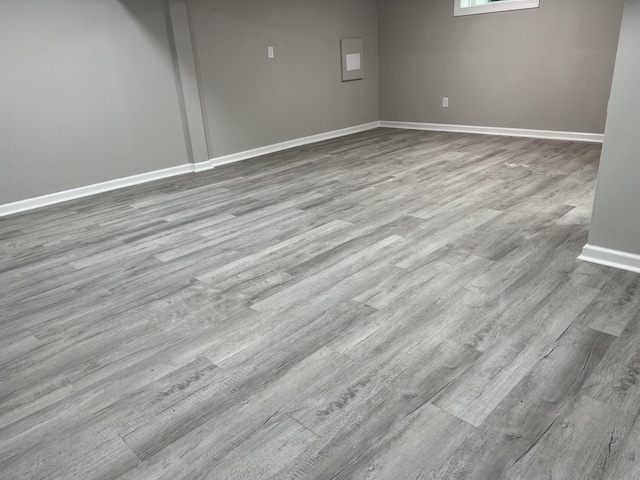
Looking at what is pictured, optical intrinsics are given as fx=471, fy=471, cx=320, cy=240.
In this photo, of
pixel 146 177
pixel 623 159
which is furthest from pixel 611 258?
pixel 146 177

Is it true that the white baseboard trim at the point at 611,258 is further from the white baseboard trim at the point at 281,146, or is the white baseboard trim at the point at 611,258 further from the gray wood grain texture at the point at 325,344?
the white baseboard trim at the point at 281,146

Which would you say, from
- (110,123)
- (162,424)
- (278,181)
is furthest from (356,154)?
(162,424)

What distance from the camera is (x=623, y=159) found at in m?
2.34

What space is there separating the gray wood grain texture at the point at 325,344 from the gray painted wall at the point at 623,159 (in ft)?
0.70

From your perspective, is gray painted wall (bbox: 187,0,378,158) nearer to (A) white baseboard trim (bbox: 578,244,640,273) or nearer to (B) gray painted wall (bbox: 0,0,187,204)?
(B) gray painted wall (bbox: 0,0,187,204)

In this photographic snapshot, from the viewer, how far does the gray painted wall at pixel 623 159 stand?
2156 mm

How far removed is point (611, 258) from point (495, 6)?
428 centimetres

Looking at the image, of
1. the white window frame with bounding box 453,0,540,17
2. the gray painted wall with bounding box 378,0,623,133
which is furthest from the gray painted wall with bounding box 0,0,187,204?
the white window frame with bounding box 453,0,540,17

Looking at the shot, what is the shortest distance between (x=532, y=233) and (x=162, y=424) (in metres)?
2.41

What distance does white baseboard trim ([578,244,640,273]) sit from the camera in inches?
95.5

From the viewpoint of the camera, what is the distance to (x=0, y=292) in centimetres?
271

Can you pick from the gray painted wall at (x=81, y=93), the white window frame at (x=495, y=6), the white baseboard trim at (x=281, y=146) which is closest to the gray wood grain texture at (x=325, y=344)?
the gray painted wall at (x=81, y=93)

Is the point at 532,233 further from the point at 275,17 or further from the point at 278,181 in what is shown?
the point at 275,17

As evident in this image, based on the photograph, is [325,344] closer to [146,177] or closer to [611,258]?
[611,258]
